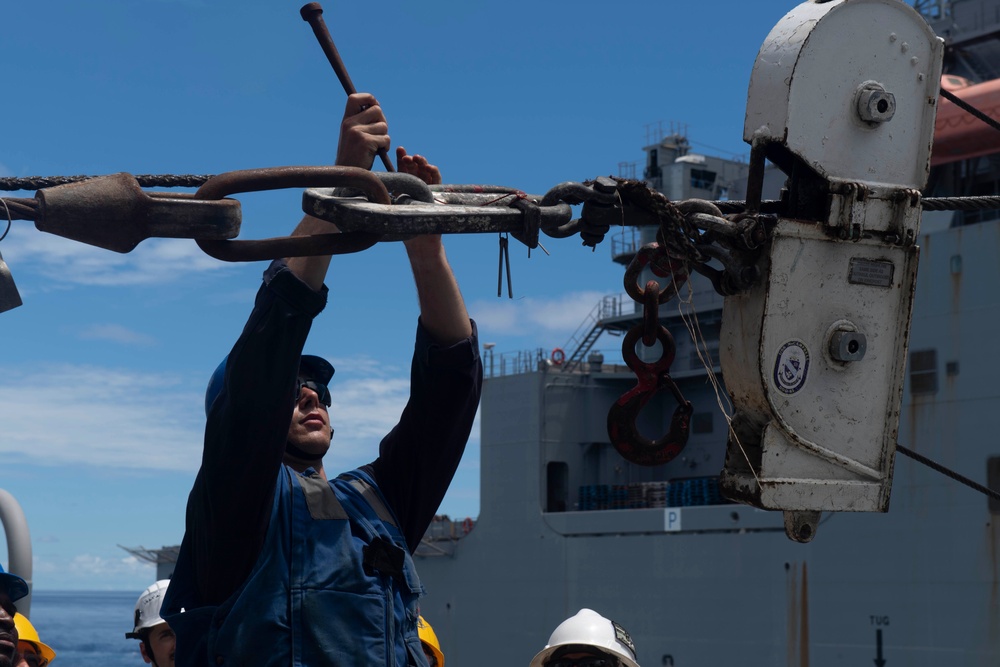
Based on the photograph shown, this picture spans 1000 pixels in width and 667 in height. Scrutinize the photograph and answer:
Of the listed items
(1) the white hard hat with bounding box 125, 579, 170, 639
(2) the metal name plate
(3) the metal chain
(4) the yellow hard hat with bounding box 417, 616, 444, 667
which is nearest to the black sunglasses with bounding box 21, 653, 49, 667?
(1) the white hard hat with bounding box 125, 579, 170, 639

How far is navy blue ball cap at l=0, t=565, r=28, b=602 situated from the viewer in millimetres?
4641

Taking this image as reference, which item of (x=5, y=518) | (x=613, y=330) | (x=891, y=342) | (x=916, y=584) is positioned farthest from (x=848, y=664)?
(x=891, y=342)

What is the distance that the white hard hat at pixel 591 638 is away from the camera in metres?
4.07

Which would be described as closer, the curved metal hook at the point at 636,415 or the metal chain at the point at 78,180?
the metal chain at the point at 78,180

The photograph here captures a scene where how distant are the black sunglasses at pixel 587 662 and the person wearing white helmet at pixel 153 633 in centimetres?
143

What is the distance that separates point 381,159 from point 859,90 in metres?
1.07

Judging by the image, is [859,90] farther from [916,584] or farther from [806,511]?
[916,584]

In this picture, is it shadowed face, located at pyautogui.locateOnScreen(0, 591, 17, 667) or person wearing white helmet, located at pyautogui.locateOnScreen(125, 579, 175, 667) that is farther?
person wearing white helmet, located at pyautogui.locateOnScreen(125, 579, 175, 667)

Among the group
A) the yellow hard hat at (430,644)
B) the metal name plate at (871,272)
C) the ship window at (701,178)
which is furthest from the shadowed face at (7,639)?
the ship window at (701,178)

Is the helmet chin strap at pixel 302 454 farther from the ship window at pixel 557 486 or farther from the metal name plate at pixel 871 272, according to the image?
the ship window at pixel 557 486

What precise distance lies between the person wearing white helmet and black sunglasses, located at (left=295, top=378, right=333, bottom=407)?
5.27 ft

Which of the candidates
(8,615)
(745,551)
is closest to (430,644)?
(8,615)

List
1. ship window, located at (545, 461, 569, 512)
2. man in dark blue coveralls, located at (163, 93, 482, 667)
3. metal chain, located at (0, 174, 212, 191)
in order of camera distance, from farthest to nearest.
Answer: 1. ship window, located at (545, 461, 569, 512)
2. man in dark blue coveralls, located at (163, 93, 482, 667)
3. metal chain, located at (0, 174, 212, 191)

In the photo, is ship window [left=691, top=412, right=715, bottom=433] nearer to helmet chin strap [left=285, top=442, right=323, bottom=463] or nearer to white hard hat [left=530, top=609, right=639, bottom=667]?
white hard hat [left=530, top=609, right=639, bottom=667]
